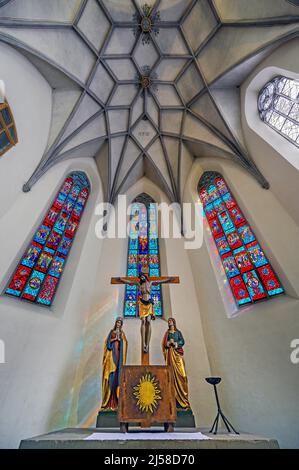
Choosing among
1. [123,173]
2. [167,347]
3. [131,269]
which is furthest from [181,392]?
[123,173]

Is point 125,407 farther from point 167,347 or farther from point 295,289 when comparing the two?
point 295,289

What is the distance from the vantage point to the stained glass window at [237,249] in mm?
7227

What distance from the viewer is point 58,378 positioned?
261 inches

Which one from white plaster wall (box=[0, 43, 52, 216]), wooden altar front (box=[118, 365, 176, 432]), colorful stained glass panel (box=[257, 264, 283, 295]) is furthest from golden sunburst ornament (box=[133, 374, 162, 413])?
white plaster wall (box=[0, 43, 52, 216])

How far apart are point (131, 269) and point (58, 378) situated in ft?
13.5

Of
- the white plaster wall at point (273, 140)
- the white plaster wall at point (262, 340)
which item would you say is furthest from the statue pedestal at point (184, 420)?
the white plaster wall at point (273, 140)

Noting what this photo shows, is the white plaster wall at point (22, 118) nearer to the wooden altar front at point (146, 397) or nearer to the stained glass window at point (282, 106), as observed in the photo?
the wooden altar front at point (146, 397)

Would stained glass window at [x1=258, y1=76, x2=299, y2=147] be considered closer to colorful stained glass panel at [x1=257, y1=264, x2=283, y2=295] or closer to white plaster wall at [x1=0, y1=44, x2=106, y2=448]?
colorful stained glass panel at [x1=257, y1=264, x2=283, y2=295]

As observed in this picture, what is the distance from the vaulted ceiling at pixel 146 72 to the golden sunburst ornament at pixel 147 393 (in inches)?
245

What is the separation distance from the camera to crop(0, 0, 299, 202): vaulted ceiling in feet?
24.0

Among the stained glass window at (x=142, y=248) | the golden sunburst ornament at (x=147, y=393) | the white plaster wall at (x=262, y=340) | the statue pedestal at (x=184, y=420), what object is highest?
the stained glass window at (x=142, y=248)

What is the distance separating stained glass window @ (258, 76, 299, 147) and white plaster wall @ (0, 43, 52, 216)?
721 centimetres

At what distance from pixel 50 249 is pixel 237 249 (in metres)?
5.89

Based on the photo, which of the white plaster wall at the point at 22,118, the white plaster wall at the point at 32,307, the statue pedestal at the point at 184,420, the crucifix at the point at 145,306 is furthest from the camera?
the white plaster wall at the point at 22,118
